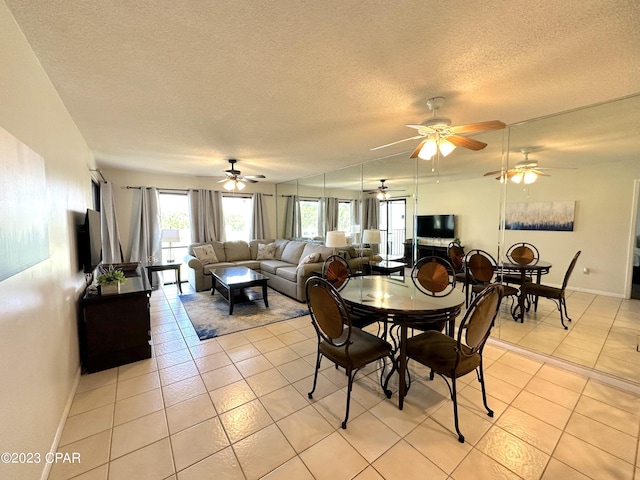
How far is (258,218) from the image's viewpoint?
6918mm

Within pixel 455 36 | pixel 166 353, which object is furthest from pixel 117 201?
pixel 455 36

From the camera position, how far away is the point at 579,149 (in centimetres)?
309

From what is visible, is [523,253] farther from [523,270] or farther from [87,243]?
[87,243]

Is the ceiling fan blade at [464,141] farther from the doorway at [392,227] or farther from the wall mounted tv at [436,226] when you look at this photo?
the doorway at [392,227]

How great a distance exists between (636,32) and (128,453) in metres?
3.78

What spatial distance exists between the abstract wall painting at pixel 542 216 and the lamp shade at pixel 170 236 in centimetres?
565

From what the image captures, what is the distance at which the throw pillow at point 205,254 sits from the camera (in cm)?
553

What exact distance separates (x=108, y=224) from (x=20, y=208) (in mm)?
4561

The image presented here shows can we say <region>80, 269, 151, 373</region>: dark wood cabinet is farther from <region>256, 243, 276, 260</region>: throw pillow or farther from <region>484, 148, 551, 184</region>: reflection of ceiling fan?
<region>484, 148, 551, 184</region>: reflection of ceiling fan

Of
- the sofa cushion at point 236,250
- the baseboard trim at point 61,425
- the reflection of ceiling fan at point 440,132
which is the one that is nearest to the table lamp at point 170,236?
the sofa cushion at point 236,250

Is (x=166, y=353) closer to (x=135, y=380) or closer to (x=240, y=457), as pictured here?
(x=135, y=380)

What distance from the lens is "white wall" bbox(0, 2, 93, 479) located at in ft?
3.80

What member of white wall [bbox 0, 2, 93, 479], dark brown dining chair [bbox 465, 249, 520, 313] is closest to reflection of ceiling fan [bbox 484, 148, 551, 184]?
dark brown dining chair [bbox 465, 249, 520, 313]

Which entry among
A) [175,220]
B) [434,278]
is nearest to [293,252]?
[175,220]
